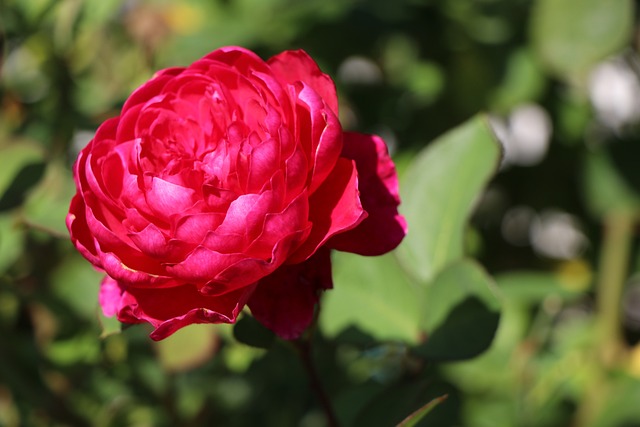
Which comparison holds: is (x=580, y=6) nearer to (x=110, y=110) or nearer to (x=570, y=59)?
(x=570, y=59)

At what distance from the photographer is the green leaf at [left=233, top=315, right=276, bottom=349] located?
677mm

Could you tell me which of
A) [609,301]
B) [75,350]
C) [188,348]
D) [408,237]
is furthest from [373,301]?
[609,301]

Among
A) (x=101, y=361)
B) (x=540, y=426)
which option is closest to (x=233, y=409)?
(x=101, y=361)

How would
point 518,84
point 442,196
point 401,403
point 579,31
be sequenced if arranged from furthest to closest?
point 518,84 < point 579,31 < point 442,196 < point 401,403

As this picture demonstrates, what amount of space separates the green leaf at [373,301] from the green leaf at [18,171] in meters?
0.31

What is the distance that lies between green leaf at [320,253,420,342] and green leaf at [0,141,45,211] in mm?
307

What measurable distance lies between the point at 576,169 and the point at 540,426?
1.50 ft

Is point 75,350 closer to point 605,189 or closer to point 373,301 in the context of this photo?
point 373,301

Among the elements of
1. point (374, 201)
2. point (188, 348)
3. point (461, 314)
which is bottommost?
point (188, 348)

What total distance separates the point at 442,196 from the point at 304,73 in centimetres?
26

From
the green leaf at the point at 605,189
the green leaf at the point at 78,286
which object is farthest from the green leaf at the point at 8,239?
the green leaf at the point at 605,189

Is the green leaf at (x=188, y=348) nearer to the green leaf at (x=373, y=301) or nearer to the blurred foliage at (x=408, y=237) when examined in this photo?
the blurred foliage at (x=408, y=237)

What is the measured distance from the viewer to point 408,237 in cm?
89

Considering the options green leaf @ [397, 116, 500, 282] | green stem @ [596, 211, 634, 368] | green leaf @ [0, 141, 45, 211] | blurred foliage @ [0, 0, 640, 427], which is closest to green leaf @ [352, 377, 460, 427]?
blurred foliage @ [0, 0, 640, 427]
